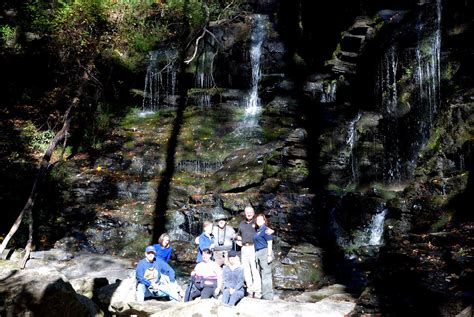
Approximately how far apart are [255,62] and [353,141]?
7357mm

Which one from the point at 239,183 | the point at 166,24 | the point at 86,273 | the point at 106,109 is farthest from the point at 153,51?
the point at 86,273

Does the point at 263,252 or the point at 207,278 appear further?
the point at 263,252

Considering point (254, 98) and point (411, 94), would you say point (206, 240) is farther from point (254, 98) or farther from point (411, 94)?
point (254, 98)

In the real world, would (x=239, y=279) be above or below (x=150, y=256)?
below

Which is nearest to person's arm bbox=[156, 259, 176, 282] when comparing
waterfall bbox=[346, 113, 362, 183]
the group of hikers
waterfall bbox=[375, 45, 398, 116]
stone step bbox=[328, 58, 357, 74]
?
the group of hikers

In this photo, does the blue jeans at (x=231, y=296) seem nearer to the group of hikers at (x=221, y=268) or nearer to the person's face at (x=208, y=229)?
the group of hikers at (x=221, y=268)

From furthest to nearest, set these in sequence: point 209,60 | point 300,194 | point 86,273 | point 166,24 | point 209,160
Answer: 1. point 166,24
2. point 209,60
3. point 209,160
4. point 300,194
5. point 86,273

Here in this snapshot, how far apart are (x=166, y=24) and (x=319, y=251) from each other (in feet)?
52.2

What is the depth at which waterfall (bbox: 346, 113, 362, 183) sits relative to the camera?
13.4 metres

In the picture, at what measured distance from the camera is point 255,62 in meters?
19.4

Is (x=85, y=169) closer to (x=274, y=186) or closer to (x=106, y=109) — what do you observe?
(x=106, y=109)

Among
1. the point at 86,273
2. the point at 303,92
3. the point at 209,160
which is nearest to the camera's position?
the point at 86,273

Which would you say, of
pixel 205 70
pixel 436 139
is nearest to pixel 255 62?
pixel 205 70

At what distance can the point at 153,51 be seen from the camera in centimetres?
2019
